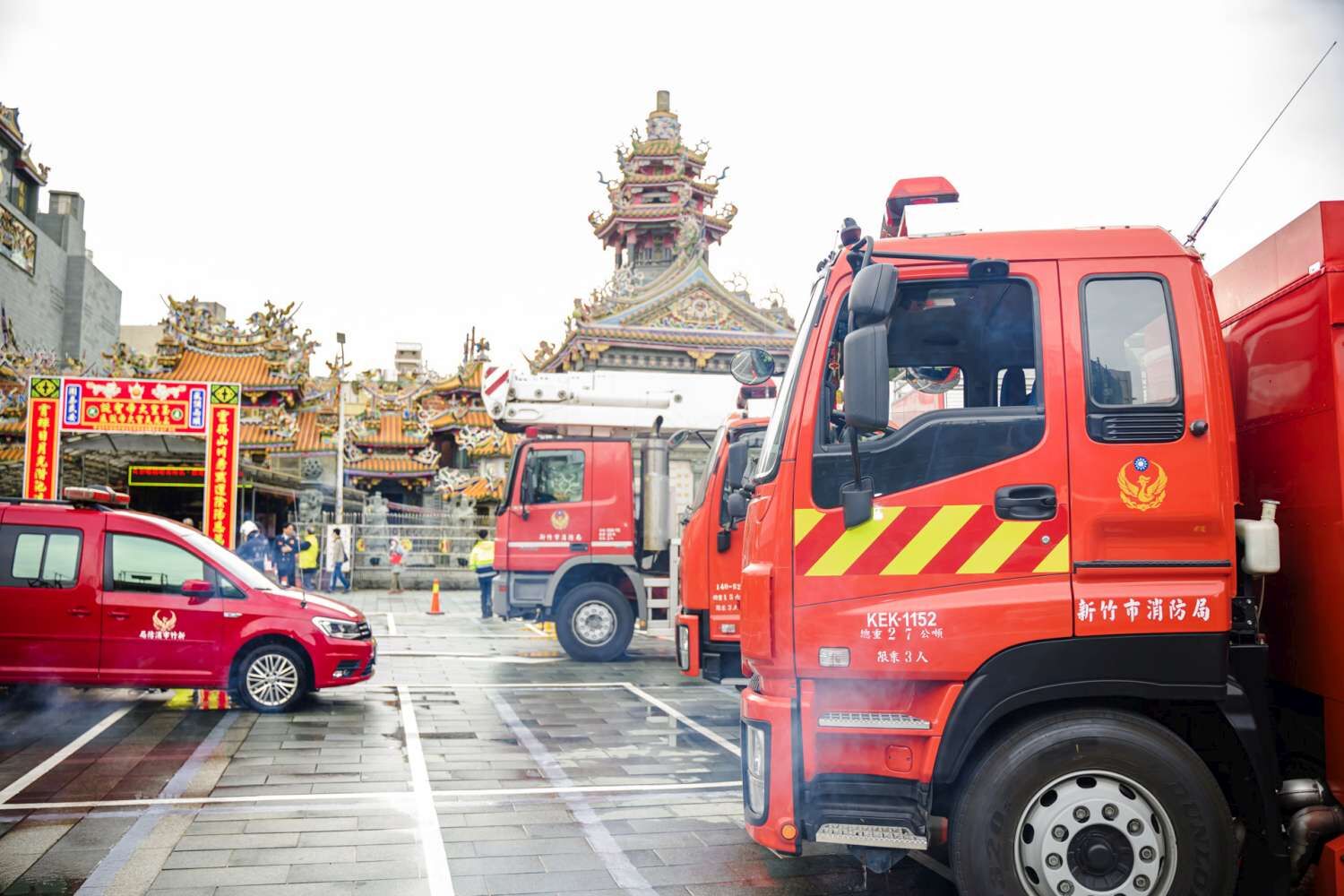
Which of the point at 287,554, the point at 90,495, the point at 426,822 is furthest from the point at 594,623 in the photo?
the point at 287,554

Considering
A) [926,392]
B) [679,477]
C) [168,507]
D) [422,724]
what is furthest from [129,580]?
[168,507]

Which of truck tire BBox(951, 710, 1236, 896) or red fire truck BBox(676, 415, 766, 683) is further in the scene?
red fire truck BBox(676, 415, 766, 683)

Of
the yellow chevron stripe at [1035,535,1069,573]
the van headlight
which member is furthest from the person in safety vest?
the yellow chevron stripe at [1035,535,1069,573]

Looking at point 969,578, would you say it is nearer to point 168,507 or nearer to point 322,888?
point 322,888

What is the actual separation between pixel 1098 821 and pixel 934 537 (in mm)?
1263

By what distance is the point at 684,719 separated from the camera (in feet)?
32.1

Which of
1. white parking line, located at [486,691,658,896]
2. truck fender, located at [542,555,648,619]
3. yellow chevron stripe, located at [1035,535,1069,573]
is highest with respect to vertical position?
yellow chevron stripe, located at [1035,535,1069,573]

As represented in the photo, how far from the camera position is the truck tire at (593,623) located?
46.1 feet

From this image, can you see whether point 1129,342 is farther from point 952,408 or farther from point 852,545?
point 852,545

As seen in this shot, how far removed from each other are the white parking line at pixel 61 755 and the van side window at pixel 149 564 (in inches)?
46.6

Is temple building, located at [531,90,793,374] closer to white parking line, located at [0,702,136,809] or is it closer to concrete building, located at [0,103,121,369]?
concrete building, located at [0,103,121,369]

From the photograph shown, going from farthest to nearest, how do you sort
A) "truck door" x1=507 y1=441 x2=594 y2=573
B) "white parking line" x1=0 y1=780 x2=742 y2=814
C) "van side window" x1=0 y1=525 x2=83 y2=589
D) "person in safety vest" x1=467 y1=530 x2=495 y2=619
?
"person in safety vest" x1=467 y1=530 x2=495 y2=619, "truck door" x1=507 y1=441 x2=594 y2=573, "van side window" x1=0 y1=525 x2=83 y2=589, "white parking line" x1=0 y1=780 x2=742 y2=814

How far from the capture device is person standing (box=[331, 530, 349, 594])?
87.0ft

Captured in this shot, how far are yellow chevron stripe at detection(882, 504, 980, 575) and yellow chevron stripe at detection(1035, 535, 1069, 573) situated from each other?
35 cm
